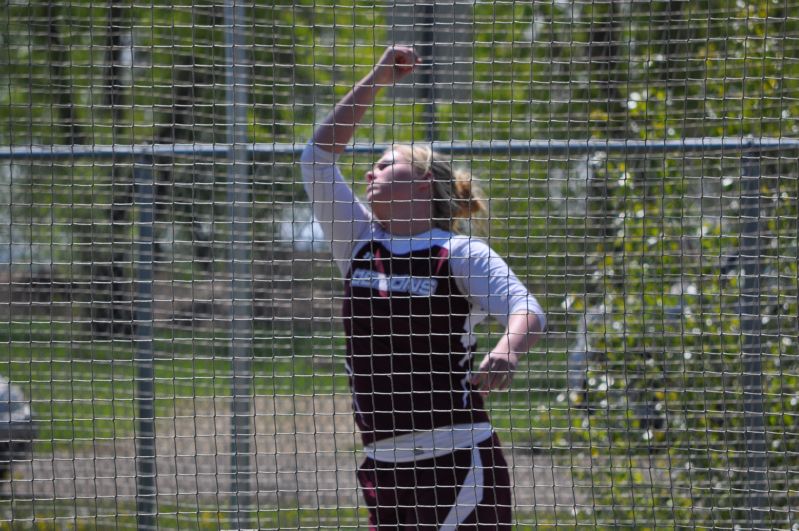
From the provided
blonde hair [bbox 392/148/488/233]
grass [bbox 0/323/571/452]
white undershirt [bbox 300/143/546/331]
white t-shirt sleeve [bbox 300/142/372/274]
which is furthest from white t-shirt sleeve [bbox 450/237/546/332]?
grass [bbox 0/323/571/452]

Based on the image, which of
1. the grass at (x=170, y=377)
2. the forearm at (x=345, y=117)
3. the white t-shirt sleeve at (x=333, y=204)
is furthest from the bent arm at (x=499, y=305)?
the grass at (x=170, y=377)

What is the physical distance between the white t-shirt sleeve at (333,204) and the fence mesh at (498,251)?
0.36ft

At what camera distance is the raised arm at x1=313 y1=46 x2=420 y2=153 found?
2078 millimetres

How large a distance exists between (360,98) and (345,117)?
0.23ft

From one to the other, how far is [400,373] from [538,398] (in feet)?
5.69

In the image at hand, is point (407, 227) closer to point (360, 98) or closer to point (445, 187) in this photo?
point (445, 187)

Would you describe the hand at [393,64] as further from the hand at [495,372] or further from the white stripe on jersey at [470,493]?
the white stripe on jersey at [470,493]

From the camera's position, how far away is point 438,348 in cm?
211

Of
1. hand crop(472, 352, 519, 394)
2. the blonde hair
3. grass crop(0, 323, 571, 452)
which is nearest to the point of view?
hand crop(472, 352, 519, 394)

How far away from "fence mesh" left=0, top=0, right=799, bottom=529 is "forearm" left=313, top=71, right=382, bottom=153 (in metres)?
0.07

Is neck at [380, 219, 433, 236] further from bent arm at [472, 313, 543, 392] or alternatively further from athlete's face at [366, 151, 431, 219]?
bent arm at [472, 313, 543, 392]

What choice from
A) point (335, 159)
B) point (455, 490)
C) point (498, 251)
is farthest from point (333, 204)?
point (498, 251)

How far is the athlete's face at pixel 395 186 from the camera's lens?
2.09 meters

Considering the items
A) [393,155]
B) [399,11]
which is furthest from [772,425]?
[399,11]
